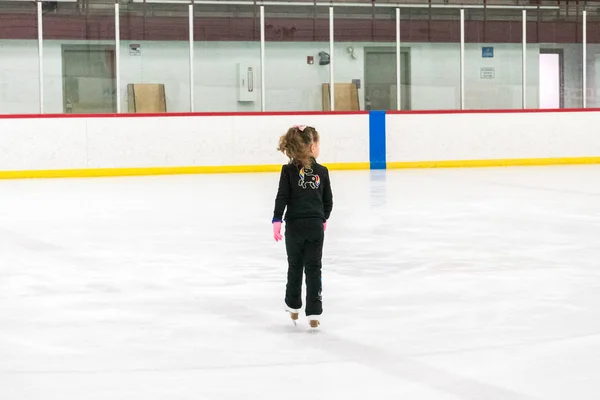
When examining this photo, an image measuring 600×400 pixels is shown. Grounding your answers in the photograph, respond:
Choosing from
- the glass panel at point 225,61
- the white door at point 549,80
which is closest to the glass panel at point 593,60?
the white door at point 549,80

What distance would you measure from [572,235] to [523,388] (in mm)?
4548

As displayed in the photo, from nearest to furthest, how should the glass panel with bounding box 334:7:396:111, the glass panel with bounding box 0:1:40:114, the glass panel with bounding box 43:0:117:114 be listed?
the glass panel with bounding box 0:1:40:114, the glass panel with bounding box 43:0:117:114, the glass panel with bounding box 334:7:396:111

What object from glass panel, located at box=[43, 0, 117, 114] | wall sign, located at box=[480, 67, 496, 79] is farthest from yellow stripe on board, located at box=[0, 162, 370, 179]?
wall sign, located at box=[480, 67, 496, 79]

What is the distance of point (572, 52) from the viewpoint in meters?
18.4

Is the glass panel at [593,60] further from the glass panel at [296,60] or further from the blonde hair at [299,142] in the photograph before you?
the blonde hair at [299,142]

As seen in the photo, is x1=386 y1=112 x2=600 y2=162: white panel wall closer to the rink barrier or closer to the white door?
the rink barrier

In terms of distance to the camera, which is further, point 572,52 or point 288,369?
point 572,52

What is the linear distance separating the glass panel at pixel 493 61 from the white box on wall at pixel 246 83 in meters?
3.61

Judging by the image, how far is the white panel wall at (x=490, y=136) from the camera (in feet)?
57.1

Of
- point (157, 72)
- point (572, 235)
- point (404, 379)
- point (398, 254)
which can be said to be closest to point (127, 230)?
point (398, 254)

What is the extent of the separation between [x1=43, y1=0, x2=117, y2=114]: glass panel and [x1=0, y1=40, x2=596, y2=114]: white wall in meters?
0.03

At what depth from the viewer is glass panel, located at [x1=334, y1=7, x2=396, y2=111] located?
17594 millimetres

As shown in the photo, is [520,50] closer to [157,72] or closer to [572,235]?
[157,72]

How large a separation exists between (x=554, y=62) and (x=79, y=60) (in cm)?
796
